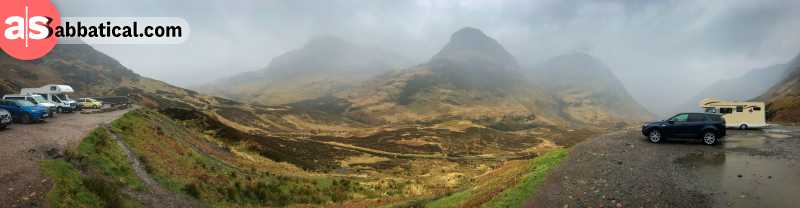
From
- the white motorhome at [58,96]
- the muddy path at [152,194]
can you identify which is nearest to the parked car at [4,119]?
the muddy path at [152,194]

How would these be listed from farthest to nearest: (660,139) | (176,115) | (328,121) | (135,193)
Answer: (328,121) < (176,115) < (660,139) < (135,193)

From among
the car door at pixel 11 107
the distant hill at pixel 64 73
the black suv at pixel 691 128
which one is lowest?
the black suv at pixel 691 128

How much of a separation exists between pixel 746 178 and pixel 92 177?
25586 mm

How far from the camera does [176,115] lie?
4581 centimetres

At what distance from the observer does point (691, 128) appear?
21.0 meters

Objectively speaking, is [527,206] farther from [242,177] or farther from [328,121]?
[328,121]

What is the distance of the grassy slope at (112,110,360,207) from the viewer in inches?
838

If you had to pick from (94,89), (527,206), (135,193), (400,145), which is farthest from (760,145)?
(94,89)

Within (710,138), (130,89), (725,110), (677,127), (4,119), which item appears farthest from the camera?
(130,89)

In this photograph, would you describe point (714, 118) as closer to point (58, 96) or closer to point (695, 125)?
point (695, 125)

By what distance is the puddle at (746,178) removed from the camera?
36.0 ft

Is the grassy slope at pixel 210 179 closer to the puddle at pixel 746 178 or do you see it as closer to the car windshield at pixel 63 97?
the puddle at pixel 746 178

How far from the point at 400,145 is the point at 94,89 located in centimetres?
14195

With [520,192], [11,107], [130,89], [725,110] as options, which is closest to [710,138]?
[520,192]
